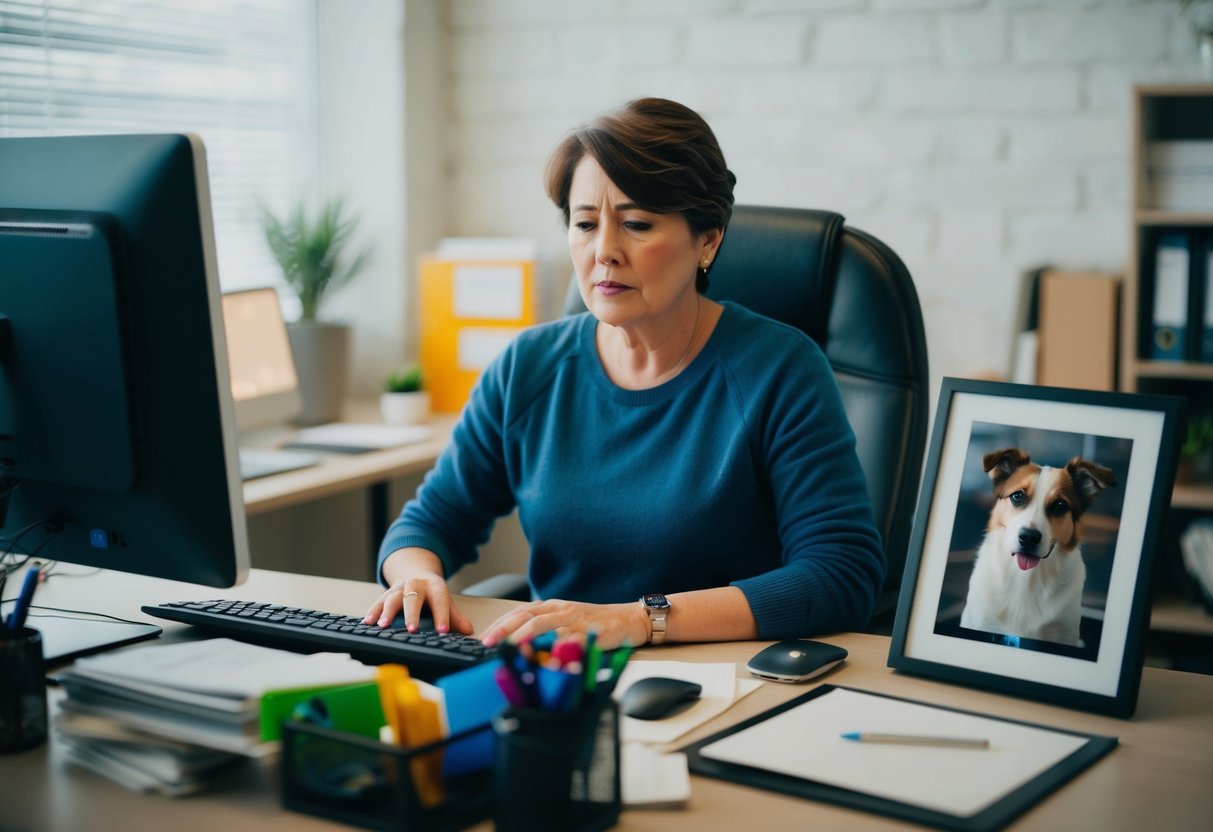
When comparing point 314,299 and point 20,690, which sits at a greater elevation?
point 314,299

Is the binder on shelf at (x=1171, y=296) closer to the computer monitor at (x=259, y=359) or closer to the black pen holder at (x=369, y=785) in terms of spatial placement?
the computer monitor at (x=259, y=359)

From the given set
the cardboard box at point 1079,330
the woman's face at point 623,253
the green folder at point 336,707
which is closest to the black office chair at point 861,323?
the woman's face at point 623,253

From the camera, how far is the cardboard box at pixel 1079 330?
102 inches

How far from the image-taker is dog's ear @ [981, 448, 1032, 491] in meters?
1.12

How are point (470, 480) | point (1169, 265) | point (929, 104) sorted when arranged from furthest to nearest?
point (929, 104) < point (1169, 265) < point (470, 480)

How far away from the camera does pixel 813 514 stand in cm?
145

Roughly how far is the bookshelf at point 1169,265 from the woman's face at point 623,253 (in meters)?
1.31

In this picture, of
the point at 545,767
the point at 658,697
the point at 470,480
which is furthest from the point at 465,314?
the point at 545,767

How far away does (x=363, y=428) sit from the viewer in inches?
106

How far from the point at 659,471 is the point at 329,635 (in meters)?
0.52

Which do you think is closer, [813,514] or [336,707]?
[336,707]

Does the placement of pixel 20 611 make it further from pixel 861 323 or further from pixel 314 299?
pixel 314 299

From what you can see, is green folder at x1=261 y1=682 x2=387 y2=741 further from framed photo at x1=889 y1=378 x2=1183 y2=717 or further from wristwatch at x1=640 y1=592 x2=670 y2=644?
framed photo at x1=889 y1=378 x2=1183 y2=717

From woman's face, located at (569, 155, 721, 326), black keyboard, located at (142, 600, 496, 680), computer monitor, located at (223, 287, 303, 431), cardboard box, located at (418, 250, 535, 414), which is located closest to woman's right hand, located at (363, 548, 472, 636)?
black keyboard, located at (142, 600, 496, 680)
